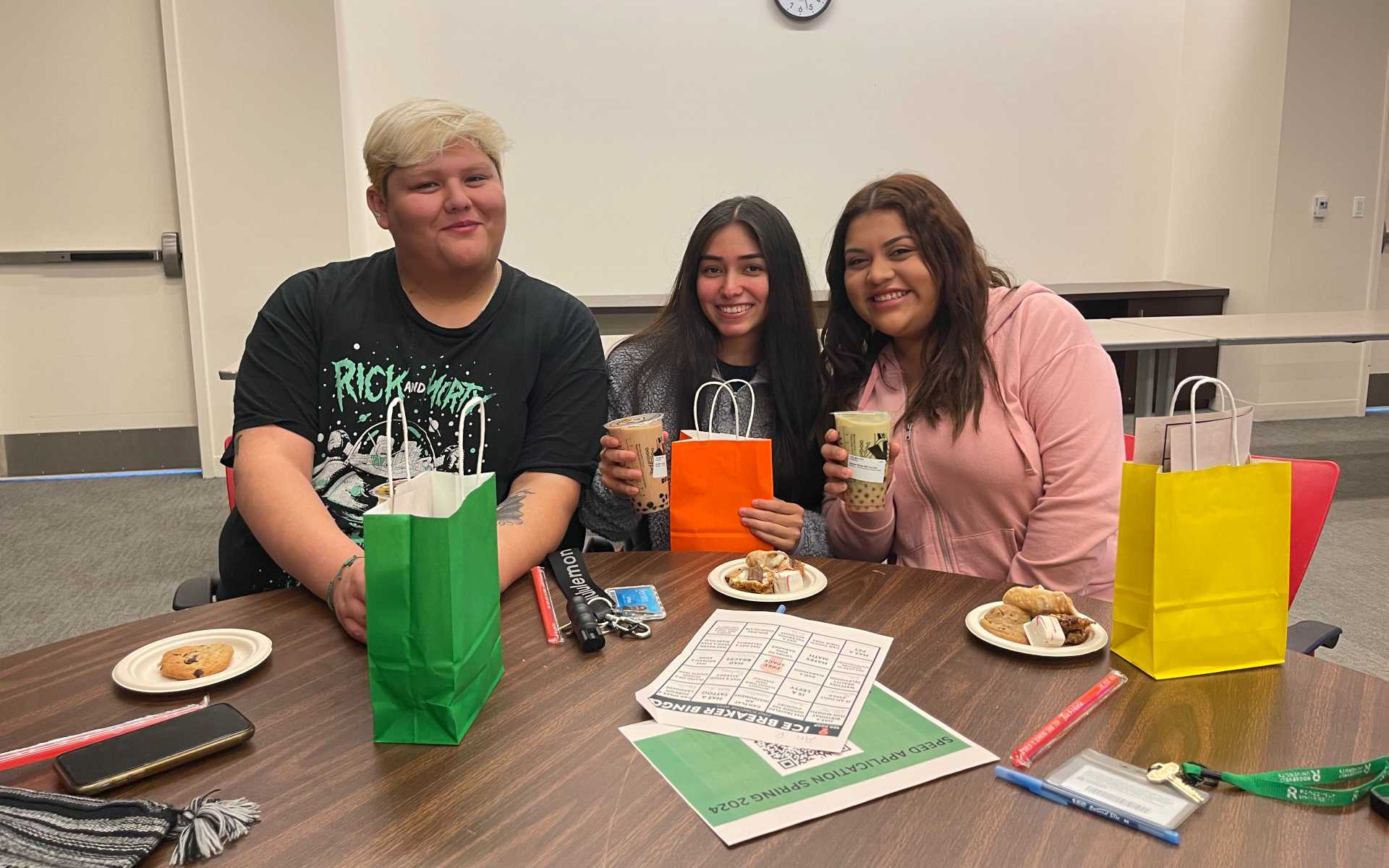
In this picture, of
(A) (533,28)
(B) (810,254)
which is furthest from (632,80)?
(B) (810,254)

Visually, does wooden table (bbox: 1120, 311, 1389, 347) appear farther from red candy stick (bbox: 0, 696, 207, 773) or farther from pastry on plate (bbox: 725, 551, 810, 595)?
red candy stick (bbox: 0, 696, 207, 773)

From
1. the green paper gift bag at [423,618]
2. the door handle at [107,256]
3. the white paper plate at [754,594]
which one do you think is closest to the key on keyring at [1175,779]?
the white paper plate at [754,594]

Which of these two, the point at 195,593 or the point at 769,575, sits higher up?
the point at 769,575

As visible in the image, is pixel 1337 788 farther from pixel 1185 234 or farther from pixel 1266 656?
pixel 1185 234

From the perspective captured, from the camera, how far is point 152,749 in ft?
3.16

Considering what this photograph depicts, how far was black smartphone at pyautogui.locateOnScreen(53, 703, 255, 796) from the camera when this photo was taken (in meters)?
0.92

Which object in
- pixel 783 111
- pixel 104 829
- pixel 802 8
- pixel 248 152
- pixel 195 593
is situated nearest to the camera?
pixel 104 829

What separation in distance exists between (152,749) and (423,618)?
0.30 meters

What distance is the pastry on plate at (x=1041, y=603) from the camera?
124cm

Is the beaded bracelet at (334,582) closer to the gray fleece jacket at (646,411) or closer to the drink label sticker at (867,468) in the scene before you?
the gray fleece jacket at (646,411)

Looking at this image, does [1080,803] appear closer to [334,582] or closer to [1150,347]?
[334,582]

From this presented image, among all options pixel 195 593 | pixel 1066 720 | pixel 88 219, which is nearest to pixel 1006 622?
pixel 1066 720

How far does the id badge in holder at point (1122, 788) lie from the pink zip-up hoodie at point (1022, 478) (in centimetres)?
85

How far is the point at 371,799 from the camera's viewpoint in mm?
909
